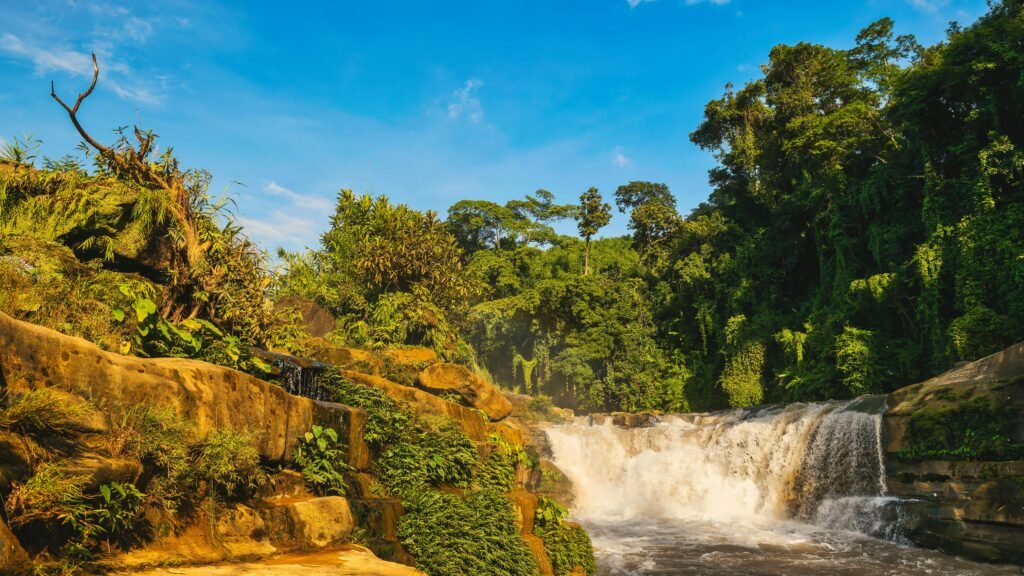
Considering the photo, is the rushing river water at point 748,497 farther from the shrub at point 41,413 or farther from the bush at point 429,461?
the shrub at point 41,413

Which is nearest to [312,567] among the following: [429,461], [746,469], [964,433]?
[429,461]

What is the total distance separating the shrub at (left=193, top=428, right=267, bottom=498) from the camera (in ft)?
18.2

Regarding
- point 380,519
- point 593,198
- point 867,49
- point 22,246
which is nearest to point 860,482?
point 380,519

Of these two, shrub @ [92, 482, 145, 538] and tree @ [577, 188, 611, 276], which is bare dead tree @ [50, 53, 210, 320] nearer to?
shrub @ [92, 482, 145, 538]

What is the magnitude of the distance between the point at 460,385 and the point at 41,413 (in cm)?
1372

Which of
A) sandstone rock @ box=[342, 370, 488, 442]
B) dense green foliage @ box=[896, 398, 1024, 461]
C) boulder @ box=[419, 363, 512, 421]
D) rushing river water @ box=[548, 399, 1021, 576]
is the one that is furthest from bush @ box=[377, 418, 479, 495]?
dense green foliage @ box=[896, 398, 1024, 461]

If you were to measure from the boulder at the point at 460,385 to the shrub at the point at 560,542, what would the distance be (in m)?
7.31

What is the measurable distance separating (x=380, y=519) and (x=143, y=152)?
7692mm

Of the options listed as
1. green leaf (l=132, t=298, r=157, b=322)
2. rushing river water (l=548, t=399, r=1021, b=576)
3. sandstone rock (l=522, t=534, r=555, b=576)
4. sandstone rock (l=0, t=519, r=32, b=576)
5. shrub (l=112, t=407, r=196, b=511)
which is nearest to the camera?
sandstone rock (l=0, t=519, r=32, b=576)

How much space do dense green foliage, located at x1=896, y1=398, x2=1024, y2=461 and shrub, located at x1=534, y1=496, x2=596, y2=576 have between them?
28.9 feet

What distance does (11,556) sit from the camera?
3.52 metres

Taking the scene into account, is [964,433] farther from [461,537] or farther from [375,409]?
[375,409]

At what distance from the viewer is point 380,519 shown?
23.4 feet

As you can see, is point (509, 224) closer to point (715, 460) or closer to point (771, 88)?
point (771, 88)
